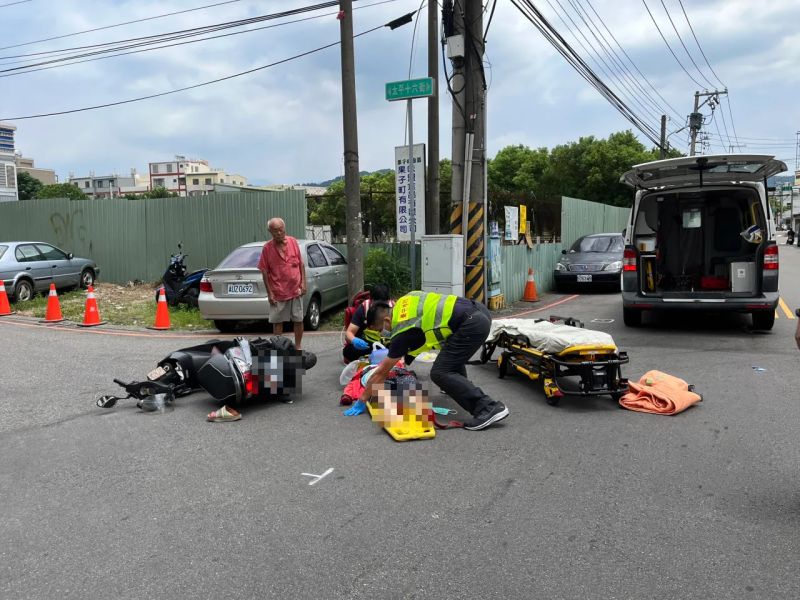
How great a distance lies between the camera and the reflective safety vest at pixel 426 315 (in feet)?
15.6

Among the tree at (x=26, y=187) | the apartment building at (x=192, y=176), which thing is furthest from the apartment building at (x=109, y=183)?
the tree at (x=26, y=187)

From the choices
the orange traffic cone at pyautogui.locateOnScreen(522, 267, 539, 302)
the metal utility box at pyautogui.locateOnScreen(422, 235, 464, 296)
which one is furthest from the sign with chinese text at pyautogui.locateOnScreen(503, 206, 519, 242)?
the metal utility box at pyautogui.locateOnScreen(422, 235, 464, 296)

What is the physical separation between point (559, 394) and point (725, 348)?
3.72 meters

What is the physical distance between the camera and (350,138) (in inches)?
393

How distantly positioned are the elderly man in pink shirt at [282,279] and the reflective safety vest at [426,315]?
298 cm

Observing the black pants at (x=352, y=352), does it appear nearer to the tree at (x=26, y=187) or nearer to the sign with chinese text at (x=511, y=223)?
the sign with chinese text at (x=511, y=223)

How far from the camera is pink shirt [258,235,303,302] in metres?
7.53

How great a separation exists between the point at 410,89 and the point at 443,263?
2718mm

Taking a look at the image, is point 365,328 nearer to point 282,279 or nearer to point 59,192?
point 282,279

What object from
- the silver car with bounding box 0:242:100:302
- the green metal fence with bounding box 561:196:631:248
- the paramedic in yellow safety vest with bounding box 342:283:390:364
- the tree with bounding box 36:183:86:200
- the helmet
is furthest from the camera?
the tree with bounding box 36:183:86:200

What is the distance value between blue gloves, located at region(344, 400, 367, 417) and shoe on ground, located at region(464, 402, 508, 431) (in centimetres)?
95

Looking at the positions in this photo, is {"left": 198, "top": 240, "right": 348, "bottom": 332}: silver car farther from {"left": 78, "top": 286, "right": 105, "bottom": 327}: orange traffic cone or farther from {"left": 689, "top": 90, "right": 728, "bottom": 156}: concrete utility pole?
{"left": 689, "top": 90, "right": 728, "bottom": 156}: concrete utility pole

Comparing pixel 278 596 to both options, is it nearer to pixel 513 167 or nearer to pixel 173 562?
pixel 173 562

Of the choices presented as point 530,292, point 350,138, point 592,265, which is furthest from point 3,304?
point 592,265
